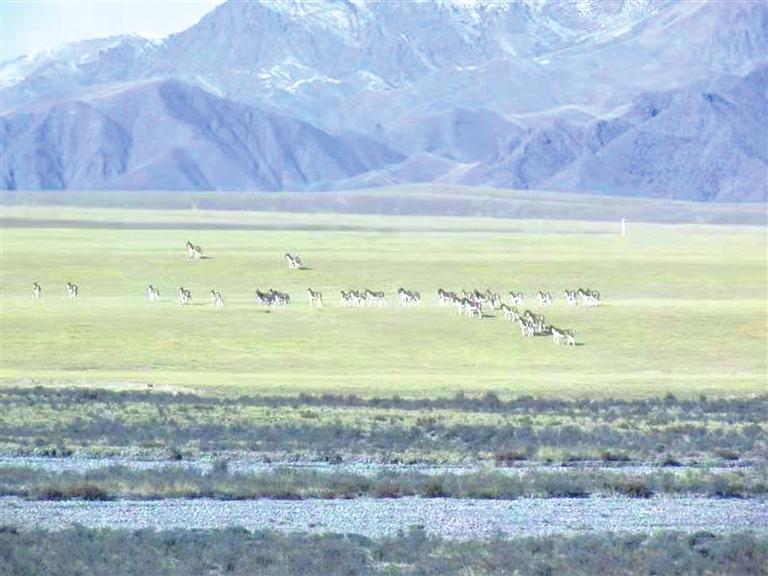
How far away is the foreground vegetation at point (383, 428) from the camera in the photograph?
28281 millimetres

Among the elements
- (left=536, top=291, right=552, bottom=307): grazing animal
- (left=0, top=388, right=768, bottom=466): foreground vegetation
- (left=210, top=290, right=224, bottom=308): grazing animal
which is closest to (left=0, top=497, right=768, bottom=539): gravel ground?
(left=0, top=388, right=768, bottom=466): foreground vegetation

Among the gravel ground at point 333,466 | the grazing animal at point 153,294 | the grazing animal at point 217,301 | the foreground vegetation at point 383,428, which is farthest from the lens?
the grazing animal at point 153,294

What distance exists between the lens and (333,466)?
88.0 feet

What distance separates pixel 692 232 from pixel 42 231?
4981cm

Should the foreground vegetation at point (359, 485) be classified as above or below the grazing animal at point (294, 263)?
above

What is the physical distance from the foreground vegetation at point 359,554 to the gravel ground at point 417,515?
35.8 inches

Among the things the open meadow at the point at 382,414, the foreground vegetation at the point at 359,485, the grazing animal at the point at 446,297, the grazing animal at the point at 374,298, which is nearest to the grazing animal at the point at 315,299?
the open meadow at the point at 382,414

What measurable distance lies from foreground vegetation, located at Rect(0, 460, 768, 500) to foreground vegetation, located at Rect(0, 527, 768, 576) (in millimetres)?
3447

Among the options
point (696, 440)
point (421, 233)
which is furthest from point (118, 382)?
point (421, 233)

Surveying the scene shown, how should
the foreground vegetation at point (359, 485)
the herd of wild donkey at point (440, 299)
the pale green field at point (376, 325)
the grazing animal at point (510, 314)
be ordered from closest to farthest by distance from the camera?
the foreground vegetation at point (359, 485) → the pale green field at point (376, 325) → the grazing animal at point (510, 314) → the herd of wild donkey at point (440, 299)

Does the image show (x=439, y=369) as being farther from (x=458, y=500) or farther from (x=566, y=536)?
(x=566, y=536)

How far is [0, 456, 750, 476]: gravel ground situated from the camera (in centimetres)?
2617

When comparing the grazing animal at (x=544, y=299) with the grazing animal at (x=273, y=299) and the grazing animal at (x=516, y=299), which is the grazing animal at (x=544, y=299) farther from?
the grazing animal at (x=273, y=299)

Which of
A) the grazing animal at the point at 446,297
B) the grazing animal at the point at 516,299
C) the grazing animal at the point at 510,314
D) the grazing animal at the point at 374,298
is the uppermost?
the grazing animal at the point at 510,314
